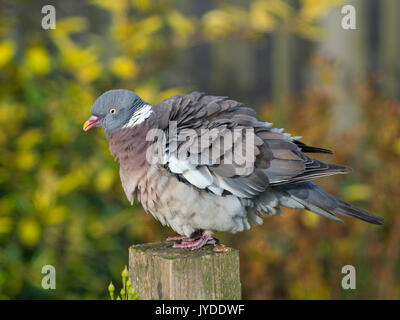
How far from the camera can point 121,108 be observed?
2.87m

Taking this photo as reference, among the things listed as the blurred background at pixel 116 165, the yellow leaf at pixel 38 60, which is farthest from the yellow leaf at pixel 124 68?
the yellow leaf at pixel 38 60

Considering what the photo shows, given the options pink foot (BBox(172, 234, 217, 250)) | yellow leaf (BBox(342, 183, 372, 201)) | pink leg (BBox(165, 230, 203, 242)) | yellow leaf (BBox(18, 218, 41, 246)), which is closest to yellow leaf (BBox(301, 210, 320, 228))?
yellow leaf (BBox(342, 183, 372, 201))

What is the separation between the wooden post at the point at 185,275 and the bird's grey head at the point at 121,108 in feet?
2.53

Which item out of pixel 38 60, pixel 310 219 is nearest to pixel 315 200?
pixel 310 219

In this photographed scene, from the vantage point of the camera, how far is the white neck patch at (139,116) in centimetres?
286

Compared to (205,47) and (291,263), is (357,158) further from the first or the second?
(205,47)

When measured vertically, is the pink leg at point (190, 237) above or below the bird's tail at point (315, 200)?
below

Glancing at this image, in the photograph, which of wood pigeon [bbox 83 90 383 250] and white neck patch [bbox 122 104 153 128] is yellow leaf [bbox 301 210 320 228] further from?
white neck patch [bbox 122 104 153 128]

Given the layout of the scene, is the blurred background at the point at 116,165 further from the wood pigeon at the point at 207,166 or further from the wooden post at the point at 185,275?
the wooden post at the point at 185,275

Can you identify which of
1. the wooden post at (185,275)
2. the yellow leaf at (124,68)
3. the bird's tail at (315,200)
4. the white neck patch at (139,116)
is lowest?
A: the wooden post at (185,275)

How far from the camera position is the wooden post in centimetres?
226

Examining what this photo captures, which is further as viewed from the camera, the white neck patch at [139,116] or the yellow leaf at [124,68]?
the yellow leaf at [124,68]

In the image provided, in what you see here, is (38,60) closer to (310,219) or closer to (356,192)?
(310,219)

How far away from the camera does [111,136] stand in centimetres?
297
